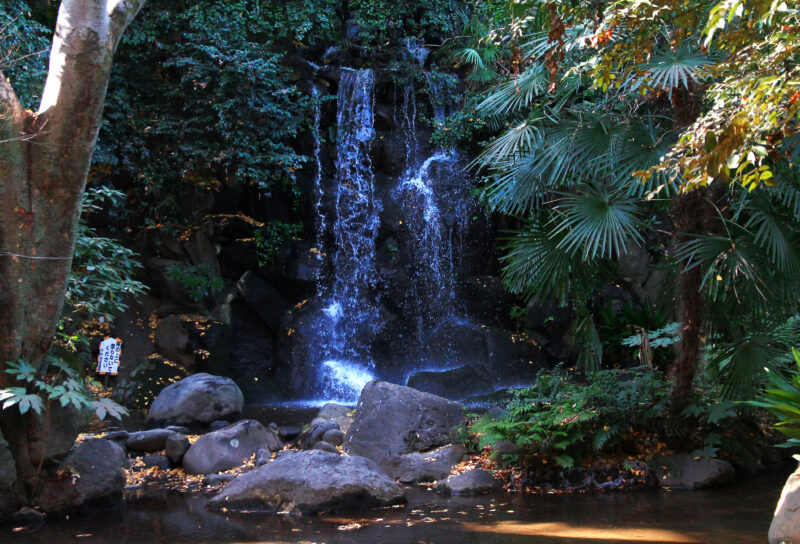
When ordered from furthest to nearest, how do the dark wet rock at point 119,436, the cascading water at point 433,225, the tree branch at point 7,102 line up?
1. the cascading water at point 433,225
2. the dark wet rock at point 119,436
3. the tree branch at point 7,102

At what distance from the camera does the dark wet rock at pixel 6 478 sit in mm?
5781

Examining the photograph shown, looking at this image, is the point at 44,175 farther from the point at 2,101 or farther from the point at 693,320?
the point at 693,320

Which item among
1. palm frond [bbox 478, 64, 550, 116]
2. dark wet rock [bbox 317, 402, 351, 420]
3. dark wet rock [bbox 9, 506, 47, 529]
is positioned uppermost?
palm frond [bbox 478, 64, 550, 116]

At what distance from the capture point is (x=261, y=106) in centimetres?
1362

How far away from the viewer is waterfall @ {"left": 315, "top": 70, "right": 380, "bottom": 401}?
13891mm

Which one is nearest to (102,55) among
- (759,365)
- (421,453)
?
(421,453)

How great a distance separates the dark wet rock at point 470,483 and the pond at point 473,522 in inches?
7.7

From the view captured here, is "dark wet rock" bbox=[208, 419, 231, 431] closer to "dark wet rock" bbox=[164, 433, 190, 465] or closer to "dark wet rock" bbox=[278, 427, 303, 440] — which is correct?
"dark wet rock" bbox=[278, 427, 303, 440]

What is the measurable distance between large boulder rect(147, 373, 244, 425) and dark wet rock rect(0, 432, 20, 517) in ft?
13.9

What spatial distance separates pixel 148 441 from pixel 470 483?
13.7 ft

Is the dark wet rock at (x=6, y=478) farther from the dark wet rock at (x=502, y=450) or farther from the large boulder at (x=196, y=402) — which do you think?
the dark wet rock at (x=502, y=450)

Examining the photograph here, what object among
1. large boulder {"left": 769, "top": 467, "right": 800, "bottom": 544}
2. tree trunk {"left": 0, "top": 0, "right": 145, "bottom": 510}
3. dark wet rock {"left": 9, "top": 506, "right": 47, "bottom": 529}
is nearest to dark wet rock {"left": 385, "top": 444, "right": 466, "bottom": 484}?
dark wet rock {"left": 9, "top": 506, "right": 47, "bottom": 529}

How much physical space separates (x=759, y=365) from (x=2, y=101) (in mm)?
7194

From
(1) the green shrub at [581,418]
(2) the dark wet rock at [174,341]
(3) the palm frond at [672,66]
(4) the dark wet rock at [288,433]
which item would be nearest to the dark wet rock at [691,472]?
(1) the green shrub at [581,418]
